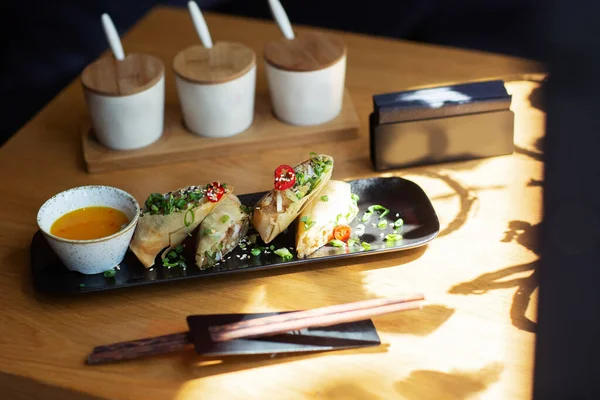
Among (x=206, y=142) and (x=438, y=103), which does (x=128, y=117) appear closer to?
(x=206, y=142)

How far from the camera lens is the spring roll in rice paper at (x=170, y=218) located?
138 cm

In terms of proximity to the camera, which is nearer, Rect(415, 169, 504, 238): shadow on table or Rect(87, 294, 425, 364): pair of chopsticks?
Rect(87, 294, 425, 364): pair of chopsticks

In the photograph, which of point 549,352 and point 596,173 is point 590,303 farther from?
point 596,173

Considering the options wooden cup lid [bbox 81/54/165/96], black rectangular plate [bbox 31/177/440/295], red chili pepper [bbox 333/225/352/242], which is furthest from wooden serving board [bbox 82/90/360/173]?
red chili pepper [bbox 333/225/352/242]

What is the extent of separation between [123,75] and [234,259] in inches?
21.6

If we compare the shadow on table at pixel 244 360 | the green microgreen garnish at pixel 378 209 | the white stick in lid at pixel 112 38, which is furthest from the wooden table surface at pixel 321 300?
the white stick in lid at pixel 112 38

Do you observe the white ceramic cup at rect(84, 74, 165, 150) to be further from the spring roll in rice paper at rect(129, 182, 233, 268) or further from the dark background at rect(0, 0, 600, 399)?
the dark background at rect(0, 0, 600, 399)

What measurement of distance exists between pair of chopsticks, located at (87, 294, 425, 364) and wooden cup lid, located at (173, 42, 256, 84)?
0.64m

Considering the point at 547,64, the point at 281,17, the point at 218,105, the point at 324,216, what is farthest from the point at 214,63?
the point at 547,64

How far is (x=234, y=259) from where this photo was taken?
1394 millimetres

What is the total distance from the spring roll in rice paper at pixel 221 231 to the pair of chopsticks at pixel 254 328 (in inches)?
7.1

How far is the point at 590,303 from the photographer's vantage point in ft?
4.32

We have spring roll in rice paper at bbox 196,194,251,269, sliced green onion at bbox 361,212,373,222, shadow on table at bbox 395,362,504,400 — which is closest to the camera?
shadow on table at bbox 395,362,504,400

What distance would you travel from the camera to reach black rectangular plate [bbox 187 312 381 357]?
120 cm
